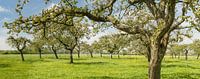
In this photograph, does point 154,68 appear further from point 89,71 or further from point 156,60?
point 89,71

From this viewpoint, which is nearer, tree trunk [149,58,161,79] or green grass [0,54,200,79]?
tree trunk [149,58,161,79]

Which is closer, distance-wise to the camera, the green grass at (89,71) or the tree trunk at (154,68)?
the tree trunk at (154,68)

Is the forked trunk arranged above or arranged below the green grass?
above

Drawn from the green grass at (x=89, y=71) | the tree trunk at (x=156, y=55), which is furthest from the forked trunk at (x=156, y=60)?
the green grass at (x=89, y=71)

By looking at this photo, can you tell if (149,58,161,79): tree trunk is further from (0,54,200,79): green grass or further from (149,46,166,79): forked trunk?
(0,54,200,79): green grass

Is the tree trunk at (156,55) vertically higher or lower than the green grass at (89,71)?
higher

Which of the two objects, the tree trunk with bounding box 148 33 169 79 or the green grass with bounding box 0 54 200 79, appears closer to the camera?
the tree trunk with bounding box 148 33 169 79

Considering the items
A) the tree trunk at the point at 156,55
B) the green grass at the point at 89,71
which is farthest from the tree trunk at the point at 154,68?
the green grass at the point at 89,71

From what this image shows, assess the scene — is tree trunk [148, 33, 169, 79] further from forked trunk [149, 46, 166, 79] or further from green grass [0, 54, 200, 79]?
green grass [0, 54, 200, 79]

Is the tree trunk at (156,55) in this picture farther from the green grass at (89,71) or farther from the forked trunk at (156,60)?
the green grass at (89,71)

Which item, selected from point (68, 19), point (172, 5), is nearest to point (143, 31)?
point (172, 5)

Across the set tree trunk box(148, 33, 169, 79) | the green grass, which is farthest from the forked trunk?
the green grass

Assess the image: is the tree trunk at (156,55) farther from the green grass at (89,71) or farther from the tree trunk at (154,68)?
the green grass at (89,71)

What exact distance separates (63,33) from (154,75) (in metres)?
72.5
